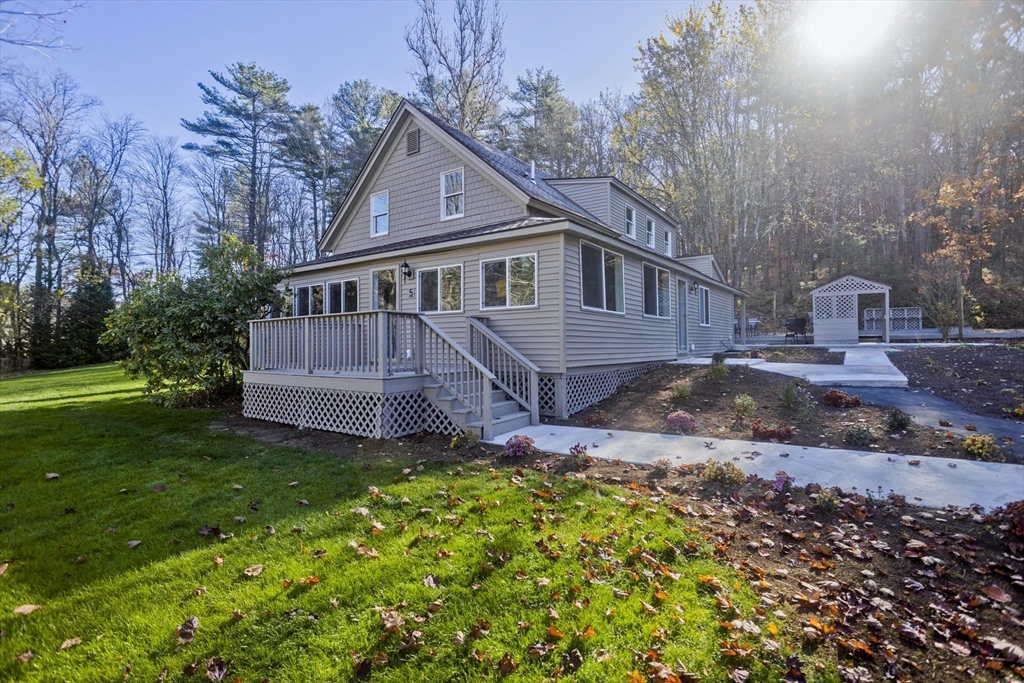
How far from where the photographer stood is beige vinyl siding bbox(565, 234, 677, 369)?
29.5 feet

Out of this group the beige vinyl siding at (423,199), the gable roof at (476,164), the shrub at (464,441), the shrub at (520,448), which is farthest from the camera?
the beige vinyl siding at (423,199)

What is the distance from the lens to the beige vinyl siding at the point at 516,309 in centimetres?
885

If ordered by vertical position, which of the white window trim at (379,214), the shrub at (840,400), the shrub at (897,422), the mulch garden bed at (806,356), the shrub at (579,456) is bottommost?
the shrub at (579,456)

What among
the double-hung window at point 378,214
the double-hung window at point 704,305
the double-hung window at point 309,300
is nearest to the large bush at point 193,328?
the double-hung window at point 309,300

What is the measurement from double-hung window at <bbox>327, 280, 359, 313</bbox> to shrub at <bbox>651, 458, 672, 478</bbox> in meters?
9.44

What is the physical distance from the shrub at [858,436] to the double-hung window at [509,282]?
17.6 feet

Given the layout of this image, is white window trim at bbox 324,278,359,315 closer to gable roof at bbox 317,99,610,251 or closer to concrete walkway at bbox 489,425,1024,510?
gable roof at bbox 317,99,610,251

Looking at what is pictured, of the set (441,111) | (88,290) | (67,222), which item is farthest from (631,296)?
(67,222)

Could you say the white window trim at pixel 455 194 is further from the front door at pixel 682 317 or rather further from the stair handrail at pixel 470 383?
the front door at pixel 682 317

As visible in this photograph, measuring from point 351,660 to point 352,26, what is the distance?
55.9ft

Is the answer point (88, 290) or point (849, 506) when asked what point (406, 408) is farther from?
point (88, 290)

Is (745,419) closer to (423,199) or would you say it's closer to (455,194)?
(455,194)

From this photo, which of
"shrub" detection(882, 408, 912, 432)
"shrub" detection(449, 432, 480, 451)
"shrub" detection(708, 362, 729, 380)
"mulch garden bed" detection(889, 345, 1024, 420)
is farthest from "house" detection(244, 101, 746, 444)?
"mulch garden bed" detection(889, 345, 1024, 420)

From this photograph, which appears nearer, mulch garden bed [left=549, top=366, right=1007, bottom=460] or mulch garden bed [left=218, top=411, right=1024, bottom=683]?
mulch garden bed [left=218, top=411, right=1024, bottom=683]
